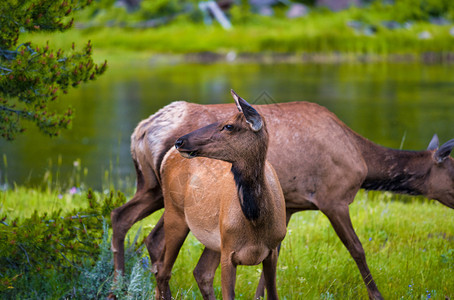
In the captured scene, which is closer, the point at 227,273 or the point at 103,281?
the point at 227,273

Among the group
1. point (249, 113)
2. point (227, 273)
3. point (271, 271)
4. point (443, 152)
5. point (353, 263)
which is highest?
point (249, 113)

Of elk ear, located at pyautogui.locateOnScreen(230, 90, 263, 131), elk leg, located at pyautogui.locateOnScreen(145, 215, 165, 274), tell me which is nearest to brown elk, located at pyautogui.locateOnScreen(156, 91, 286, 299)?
elk ear, located at pyautogui.locateOnScreen(230, 90, 263, 131)

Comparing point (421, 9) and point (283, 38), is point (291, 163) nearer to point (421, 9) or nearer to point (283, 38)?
point (283, 38)

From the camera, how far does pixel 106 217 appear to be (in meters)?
5.58

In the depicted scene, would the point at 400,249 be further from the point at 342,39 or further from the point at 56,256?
the point at 342,39

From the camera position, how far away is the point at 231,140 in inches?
148

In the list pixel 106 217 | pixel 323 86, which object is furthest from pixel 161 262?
pixel 323 86

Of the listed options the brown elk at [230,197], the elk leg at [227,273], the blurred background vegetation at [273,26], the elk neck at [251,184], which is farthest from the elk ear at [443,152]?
the blurred background vegetation at [273,26]

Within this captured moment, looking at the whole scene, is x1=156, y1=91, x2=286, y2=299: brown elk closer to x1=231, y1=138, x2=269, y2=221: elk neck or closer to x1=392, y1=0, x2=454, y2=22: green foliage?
x1=231, y1=138, x2=269, y2=221: elk neck

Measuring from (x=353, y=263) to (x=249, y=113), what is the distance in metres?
3.09

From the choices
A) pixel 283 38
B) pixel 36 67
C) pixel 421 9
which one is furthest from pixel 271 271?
pixel 421 9

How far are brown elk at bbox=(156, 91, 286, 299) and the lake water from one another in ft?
15.1

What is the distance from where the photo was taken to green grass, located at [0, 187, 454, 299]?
218 inches

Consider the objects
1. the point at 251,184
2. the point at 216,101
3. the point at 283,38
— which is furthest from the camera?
the point at 283,38
